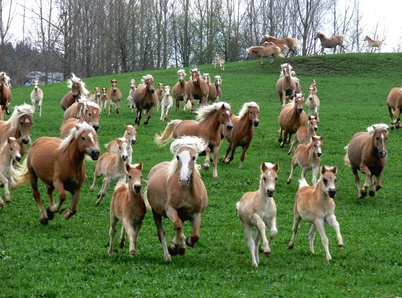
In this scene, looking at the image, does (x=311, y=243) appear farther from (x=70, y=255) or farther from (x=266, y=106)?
(x=266, y=106)

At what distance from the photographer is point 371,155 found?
17.3 metres

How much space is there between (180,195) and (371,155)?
8656 mm

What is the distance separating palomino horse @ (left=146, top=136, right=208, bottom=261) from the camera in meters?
10.2

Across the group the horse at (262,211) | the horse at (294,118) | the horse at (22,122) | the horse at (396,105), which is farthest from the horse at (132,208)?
the horse at (396,105)

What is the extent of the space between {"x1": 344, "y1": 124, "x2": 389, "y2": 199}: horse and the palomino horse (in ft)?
25.4

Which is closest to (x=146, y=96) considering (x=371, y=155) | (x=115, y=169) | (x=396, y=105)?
(x=396, y=105)

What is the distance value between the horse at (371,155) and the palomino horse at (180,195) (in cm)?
775

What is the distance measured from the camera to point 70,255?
10867mm

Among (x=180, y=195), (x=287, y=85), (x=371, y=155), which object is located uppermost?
(x=287, y=85)

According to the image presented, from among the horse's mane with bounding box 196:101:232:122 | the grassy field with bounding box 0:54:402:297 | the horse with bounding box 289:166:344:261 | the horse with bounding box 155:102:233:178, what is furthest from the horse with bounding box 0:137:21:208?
the horse with bounding box 289:166:344:261

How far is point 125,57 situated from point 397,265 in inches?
2518

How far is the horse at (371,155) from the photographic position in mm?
16936

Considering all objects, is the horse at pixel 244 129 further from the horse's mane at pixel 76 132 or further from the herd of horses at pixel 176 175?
the horse's mane at pixel 76 132

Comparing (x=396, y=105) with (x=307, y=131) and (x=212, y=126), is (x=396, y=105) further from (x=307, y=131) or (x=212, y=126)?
(x=212, y=126)
